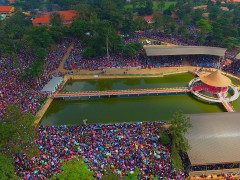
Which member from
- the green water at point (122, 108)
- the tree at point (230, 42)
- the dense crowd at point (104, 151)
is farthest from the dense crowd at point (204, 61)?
the dense crowd at point (104, 151)

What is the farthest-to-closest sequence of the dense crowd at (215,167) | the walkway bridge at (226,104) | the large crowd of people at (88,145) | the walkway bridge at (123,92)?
the walkway bridge at (123,92) → the walkway bridge at (226,104) → the dense crowd at (215,167) → the large crowd of people at (88,145)

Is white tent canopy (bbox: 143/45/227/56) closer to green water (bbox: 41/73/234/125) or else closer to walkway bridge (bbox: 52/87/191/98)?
green water (bbox: 41/73/234/125)

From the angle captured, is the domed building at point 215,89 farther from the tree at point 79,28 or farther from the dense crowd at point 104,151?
the tree at point 79,28

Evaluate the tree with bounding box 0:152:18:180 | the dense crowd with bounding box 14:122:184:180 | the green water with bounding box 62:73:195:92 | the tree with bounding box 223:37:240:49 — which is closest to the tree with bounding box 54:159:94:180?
the dense crowd with bounding box 14:122:184:180

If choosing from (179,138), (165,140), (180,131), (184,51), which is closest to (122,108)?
(165,140)

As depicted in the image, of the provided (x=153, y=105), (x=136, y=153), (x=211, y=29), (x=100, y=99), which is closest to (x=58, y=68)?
(x=100, y=99)
